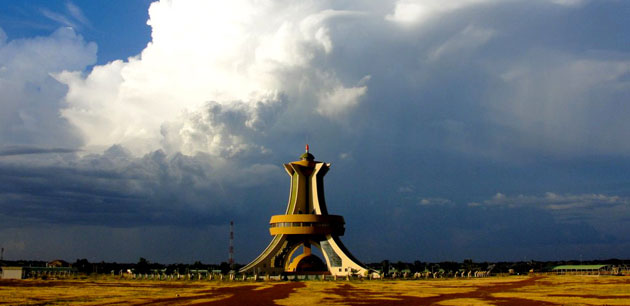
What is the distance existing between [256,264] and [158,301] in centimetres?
4694

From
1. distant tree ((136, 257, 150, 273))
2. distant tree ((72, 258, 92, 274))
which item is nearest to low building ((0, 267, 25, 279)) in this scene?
distant tree ((136, 257, 150, 273))

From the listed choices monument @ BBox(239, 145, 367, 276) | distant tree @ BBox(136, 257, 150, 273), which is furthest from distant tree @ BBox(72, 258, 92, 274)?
monument @ BBox(239, 145, 367, 276)

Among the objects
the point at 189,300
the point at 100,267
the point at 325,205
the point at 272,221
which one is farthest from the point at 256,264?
the point at 100,267

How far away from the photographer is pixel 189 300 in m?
38.1

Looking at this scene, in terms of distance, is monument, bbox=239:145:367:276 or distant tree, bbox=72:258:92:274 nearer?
monument, bbox=239:145:367:276

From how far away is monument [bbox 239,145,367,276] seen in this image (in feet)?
277

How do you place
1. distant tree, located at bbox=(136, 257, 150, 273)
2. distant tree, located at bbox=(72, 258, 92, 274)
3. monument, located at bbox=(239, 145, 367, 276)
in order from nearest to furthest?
monument, located at bbox=(239, 145, 367, 276) < distant tree, located at bbox=(136, 257, 150, 273) < distant tree, located at bbox=(72, 258, 92, 274)

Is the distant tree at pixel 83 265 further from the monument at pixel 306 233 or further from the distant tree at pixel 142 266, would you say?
the monument at pixel 306 233

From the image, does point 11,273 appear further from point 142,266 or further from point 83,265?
point 83,265

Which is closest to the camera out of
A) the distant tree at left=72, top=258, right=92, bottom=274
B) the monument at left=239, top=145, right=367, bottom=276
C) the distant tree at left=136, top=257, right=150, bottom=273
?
the monument at left=239, top=145, right=367, bottom=276

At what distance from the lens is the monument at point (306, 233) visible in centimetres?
8431

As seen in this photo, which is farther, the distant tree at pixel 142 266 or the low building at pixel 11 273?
the distant tree at pixel 142 266

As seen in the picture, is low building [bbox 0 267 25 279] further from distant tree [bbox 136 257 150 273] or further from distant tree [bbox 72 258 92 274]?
distant tree [bbox 72 258 92 274]

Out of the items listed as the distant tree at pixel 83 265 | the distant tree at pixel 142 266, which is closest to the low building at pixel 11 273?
the distant tree at pixel 142 266
